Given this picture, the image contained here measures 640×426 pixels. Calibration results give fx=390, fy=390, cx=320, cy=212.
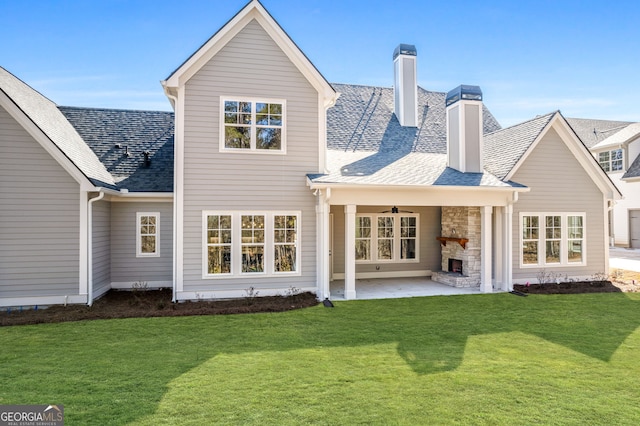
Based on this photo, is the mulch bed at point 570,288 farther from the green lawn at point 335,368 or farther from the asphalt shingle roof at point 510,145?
the asphalt shingle roof at point 510,145

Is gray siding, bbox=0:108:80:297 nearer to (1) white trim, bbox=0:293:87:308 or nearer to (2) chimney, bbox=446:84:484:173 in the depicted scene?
(1) white trim, bbox=0:293:87:308

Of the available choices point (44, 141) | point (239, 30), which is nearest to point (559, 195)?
point (239, 30)

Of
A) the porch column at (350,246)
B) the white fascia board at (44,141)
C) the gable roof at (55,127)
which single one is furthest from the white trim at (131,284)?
the porch column at (350,246)

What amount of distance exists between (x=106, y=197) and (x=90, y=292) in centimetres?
268

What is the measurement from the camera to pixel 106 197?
35.3 feet

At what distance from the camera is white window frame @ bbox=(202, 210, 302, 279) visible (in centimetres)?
1015

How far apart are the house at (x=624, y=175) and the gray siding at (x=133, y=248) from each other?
2409cm

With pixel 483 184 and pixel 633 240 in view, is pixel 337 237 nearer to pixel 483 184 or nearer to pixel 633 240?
pixel 483 184

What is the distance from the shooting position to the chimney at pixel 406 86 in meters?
15.6

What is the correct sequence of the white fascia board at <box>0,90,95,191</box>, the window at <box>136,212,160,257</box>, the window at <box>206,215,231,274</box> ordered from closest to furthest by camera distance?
the white fascia board at <box>0,90,95,191</box> → the window at <box>206,215,231,274</box> → the window at <box>136,212,160,257</box>

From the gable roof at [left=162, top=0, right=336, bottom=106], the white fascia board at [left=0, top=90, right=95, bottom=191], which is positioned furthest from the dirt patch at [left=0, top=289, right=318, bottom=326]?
the gable roof at [left=162, top=0, right=336, bottom=106]

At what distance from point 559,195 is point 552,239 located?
1.44 meters

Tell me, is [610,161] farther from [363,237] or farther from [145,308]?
[145,308]

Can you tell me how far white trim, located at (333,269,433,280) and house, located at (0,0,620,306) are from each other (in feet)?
0.17
